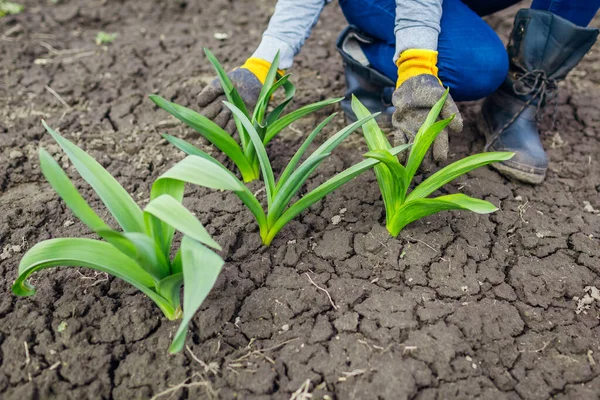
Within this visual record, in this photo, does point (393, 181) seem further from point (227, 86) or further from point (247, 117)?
point (227, 86)

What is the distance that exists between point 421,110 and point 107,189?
42.1 inches

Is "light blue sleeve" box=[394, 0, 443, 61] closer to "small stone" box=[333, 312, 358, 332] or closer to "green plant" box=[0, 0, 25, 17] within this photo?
"small stone" box=[333, 312, 358, 332]

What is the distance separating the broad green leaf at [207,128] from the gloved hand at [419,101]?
57 centimetres

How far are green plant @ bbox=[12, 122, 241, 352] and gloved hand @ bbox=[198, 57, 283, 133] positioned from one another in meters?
0.72

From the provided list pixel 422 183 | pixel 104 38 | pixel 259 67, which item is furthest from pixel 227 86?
pixel 104 38

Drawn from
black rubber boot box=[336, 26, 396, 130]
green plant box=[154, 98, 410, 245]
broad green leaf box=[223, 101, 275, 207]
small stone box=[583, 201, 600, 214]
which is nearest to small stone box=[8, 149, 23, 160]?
green plant box=[154, 98, 410, 245]

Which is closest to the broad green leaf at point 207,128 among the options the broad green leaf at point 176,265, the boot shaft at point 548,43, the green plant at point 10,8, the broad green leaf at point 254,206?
the broad green leaf at point 254,206

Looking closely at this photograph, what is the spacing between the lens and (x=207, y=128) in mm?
1751

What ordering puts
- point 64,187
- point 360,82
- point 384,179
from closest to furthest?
point 64,187, point 384,179, point 360,82

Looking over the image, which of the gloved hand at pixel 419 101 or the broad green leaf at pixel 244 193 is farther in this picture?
the gloved hand at pixel 419 101

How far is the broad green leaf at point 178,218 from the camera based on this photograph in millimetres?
1130

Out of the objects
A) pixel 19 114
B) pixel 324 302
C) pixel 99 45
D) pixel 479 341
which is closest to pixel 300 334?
pixel 324 302

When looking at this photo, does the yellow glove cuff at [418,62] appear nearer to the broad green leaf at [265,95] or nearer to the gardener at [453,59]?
the gardener at [453,59]

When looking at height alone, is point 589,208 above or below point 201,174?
below
